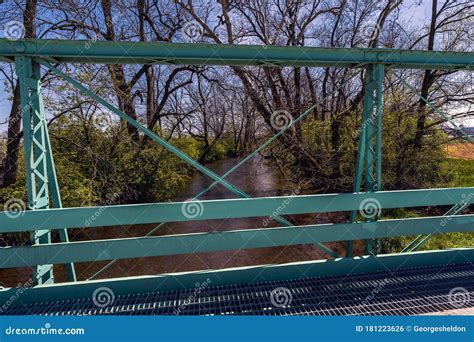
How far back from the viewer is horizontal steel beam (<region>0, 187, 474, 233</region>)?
2084 millimetres

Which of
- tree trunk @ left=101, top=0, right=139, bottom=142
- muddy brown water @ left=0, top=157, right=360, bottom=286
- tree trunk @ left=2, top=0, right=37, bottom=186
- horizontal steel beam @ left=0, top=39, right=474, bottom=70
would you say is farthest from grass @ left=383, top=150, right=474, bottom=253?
tree trunk @ left=2, top=0, right=37, bottom=186

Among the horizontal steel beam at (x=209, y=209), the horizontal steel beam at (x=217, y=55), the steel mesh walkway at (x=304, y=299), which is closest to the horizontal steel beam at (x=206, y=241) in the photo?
the horizontal steel beam at (x=209, y=209)

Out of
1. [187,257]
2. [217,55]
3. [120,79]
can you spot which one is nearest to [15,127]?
[120,79]

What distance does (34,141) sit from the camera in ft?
7.57

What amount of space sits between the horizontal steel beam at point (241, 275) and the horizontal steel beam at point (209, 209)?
0.59 metres

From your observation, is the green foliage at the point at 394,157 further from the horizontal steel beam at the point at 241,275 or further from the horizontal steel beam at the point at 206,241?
the horizontal steel beam at the point at 206,241

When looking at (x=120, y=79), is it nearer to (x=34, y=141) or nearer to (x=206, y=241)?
(x=34, y=141)

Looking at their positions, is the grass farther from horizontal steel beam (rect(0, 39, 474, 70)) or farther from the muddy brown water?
horizontal steel beam (rect(0, 39, 474, 70))

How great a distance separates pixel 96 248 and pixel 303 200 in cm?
184

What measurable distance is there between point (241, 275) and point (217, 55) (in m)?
2.13

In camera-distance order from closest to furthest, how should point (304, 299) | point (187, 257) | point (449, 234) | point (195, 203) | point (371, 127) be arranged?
point (195, 203) < point (304, 299) < point (371, 127) < point (449, 234) < point (187, 257)

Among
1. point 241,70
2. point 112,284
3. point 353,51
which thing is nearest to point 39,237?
point 112,284

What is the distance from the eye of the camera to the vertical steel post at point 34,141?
224cm

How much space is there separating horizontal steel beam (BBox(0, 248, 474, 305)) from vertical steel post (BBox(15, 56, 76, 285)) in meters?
0.22
